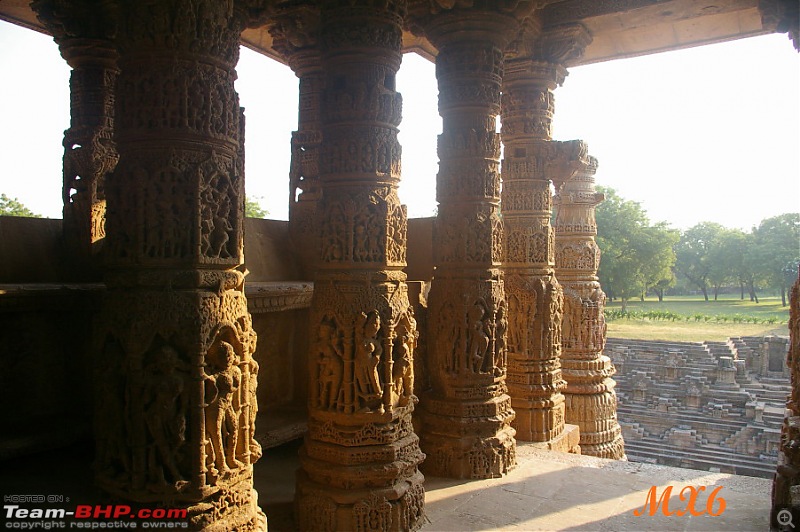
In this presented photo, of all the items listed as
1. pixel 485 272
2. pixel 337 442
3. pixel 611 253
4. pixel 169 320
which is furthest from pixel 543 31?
pixel 611 253

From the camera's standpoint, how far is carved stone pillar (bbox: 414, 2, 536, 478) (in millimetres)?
5875

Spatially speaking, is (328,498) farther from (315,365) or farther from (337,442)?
(315,365)

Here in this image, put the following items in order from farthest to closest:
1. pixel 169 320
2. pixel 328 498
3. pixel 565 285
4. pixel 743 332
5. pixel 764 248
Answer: pixel 764 248, pixel 743 332, pixel 565 285, pixel 328 498, pixel 169 320

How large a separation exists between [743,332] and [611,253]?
9647mm

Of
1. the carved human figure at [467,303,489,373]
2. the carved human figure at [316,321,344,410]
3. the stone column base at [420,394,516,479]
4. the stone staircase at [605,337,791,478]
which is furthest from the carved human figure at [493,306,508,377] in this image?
the stone staircase at [605,337,791,478]

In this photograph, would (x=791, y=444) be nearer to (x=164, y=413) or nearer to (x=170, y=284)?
(x=164, y=413)

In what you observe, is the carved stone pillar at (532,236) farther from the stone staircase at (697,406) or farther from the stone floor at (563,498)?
the stone staircase at (697,406)

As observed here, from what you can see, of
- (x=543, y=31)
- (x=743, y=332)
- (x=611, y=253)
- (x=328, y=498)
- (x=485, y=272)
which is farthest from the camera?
(x=611, y=253)

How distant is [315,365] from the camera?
→ 4.48 m

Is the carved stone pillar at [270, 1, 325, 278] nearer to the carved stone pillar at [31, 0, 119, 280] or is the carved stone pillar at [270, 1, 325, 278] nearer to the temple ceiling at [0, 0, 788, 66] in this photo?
the temple ceiling at [0, 0, 788, 66]

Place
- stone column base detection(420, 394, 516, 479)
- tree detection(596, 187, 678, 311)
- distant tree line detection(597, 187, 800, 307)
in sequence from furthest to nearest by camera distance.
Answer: distant tree line detection(597, 187, 800, 307)
tree detection(596, 187, 678, 311)
stone column base detection(420, 394, 516, 479)

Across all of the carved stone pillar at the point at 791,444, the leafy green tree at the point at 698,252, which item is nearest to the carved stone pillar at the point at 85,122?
the carved stone pillar at the point at 791,444

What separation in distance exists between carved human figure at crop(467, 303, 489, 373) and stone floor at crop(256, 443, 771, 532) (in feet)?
3.82

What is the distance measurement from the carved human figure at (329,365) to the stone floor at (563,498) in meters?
1.03
